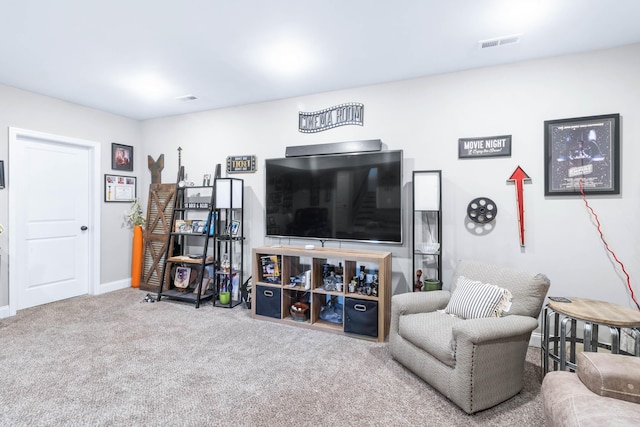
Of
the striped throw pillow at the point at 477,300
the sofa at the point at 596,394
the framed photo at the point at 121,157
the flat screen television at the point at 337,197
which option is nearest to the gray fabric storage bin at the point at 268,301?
the flat screen television at the point at 337,197

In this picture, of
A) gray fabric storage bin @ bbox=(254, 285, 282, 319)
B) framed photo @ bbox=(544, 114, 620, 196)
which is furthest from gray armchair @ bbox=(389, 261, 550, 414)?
gray fabric storage bin @ bbox=(254, 285, 282, 319)

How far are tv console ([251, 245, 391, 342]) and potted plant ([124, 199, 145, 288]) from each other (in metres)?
2.24

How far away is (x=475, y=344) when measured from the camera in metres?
1.82

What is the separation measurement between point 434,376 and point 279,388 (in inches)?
39.1

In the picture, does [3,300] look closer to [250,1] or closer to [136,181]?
[136,181]

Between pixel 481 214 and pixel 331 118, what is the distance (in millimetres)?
1842

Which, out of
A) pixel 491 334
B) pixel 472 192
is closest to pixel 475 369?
pixel 491 334

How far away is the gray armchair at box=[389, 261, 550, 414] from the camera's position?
184 centimetres

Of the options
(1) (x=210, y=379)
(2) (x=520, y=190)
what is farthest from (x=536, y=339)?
(1) (x=210, y=379)

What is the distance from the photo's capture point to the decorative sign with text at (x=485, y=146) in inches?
114

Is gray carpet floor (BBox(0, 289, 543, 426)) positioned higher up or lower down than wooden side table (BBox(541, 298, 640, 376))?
lower down

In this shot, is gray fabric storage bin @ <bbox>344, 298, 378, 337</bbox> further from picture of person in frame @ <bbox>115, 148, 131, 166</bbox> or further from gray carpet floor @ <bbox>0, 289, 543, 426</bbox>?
picture of person in frame @ <bbox>115, 148, 131, 166</bbox>

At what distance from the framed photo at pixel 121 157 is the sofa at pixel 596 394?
16.9ft

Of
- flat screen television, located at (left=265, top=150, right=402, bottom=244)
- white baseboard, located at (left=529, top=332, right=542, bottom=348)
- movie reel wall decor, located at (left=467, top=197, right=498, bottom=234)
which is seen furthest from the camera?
flat screen television, located at (left=265, top=150, right=402, bottom=244)
